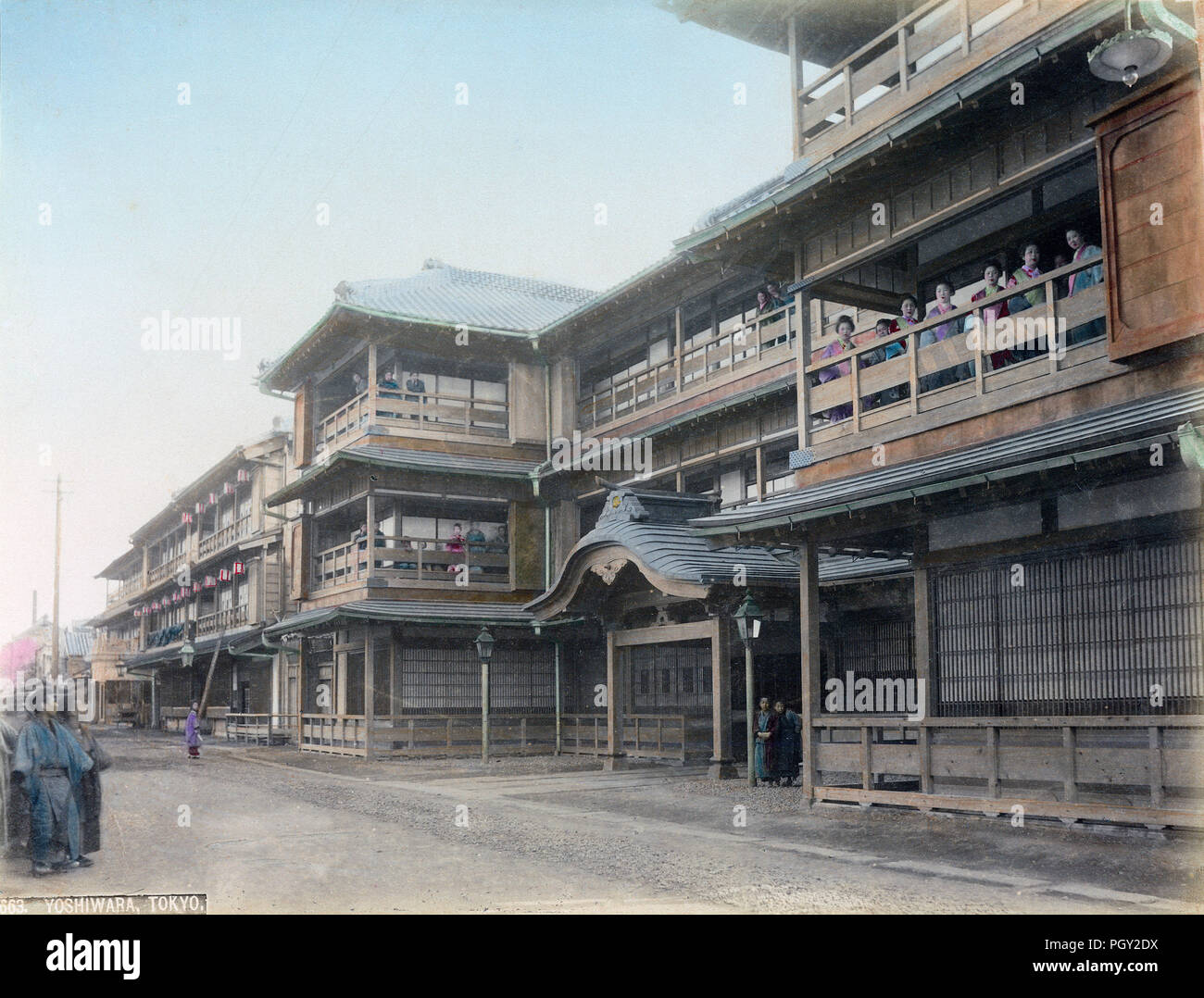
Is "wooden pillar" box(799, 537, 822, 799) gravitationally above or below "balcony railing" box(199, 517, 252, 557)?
below

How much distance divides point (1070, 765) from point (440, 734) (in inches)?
700

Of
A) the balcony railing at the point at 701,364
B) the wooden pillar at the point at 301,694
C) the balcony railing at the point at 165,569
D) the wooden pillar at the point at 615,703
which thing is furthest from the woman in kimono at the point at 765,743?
the balcony railing at the point at 165,569

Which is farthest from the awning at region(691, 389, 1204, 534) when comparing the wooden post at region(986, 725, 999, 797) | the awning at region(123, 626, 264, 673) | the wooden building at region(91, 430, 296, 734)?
the awning at region(123, 626, 264, 673)

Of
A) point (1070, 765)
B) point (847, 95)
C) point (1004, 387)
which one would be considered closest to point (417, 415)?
point (847, 95)

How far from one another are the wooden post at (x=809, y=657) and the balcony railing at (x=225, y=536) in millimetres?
28891

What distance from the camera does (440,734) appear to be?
2603 centimetres

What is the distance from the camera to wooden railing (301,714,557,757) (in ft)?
83.8

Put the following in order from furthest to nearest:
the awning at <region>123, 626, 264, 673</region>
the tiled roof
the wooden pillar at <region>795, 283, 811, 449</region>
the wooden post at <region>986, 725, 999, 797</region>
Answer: the awning at <region>123, 626, 264, 673</region> < the tiled roof < the wooden pillar at <region>795, 283, 811, 449</region> < the wooden post at <region>986, 725, 999, 797</region>

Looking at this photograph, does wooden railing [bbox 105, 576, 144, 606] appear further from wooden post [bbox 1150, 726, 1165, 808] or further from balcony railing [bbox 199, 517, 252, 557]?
wooden post [bbox 1150, 726, 1165, 808]

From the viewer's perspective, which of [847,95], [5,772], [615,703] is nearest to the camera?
[5,772]

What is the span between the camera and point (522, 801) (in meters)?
15.4

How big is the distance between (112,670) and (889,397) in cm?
5561

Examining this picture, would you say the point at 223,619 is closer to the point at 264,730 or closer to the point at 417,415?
the point at 264,730

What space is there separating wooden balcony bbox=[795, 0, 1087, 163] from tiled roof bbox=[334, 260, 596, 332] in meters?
13.8
